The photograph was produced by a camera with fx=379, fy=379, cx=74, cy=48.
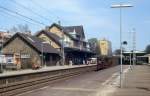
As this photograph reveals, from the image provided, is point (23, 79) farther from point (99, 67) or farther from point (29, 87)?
point (99, 67)

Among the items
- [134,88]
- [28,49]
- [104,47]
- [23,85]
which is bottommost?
[134,88]

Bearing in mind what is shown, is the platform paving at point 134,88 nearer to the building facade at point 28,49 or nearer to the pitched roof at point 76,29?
the building facade at point 28,49

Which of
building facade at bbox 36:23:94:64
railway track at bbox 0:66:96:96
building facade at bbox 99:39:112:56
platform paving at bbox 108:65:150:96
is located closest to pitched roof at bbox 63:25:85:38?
building facade at bbox 36:23:94:64

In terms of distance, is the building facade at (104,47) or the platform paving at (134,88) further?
the building facade at (104,47)

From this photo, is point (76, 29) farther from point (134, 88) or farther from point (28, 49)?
point (134, 88)

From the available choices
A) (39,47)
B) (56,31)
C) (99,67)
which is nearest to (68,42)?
(56,31)

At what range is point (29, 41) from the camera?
7450 centimetres

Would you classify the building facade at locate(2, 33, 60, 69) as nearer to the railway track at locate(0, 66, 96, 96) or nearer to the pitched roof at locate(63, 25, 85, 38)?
the pitched roof at locate(63, 25, 85, 38)

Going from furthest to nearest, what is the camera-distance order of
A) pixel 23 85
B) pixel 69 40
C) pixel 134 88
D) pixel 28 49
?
pixel 69 40, pixel 28 49, pixel 134 88, pixel 23 85

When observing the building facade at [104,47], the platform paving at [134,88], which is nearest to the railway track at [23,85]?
the platform paving at [134,88]

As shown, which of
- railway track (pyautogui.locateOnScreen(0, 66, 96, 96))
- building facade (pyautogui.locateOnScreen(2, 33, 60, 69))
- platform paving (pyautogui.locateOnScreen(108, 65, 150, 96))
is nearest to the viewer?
railway track (pyautogui.locateOnScreen(0, 66, 96, 96))

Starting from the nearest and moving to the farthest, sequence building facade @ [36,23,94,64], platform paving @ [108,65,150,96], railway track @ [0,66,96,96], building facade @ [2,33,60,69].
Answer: railway track @ [0,66,96,96], platform paving @ [108,65,150,96], building facade @ [2,33,60,69], building facade @ [36,23,94,64]

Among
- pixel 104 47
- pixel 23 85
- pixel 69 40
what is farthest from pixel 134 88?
pixel 104 47

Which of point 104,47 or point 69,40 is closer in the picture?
point 69,40
